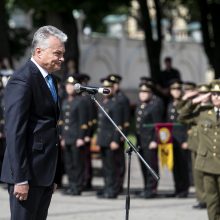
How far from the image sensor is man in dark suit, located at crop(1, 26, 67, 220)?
239 inches

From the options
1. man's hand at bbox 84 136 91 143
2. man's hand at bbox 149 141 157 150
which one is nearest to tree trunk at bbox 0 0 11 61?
man's hand at bbox 84 136 91 143

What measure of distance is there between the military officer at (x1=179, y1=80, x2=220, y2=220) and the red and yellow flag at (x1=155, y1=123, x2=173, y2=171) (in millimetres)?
3605

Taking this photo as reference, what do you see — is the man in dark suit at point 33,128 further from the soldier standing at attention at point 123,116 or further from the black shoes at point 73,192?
the black shoes at point 73,192

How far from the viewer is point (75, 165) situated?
46.3 ft

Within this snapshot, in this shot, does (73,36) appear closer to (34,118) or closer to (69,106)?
(69,106)

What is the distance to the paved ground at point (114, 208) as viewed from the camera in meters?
11.1

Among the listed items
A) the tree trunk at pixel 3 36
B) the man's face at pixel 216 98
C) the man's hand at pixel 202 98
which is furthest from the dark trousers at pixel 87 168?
the tree trunk at pixel 3 36

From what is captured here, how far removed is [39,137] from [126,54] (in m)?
30.2

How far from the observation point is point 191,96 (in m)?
11.6

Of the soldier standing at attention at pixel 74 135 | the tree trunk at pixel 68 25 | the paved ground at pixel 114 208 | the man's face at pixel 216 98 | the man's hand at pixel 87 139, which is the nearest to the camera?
the man's face at pixel 216 98

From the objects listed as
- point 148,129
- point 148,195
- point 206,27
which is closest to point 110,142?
point 148,129

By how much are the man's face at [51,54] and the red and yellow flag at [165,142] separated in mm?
7436

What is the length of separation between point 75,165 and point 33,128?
26.1ft

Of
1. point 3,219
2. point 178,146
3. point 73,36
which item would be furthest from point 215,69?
point 3,219
